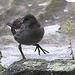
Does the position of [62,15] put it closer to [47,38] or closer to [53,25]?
[53,25]

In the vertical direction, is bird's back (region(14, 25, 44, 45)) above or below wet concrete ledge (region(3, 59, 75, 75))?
above

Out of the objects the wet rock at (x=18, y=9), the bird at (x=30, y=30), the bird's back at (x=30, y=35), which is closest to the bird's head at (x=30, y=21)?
the bird at (x=30, y=30)

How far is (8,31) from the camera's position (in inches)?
374

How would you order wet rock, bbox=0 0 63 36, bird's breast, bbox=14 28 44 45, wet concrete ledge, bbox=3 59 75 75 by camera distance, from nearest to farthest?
wet concrete ledge, bbox=3 59 75 75, bird's breast, bbox=14 28 44 45, wet rock, bbox=0 0 63 36

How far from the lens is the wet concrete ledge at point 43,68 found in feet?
10.8

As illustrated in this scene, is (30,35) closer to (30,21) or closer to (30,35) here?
(30,35)

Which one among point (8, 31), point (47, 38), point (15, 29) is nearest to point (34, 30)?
point (15, 29)

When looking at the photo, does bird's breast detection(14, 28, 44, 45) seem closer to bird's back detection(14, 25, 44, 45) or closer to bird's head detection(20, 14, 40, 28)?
bird's back detection(14, 25, 44, 45)

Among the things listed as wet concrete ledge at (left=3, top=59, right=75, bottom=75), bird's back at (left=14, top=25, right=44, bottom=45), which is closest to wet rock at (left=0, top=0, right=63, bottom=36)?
bird's back at (left=14, top=25, right=44, bottom=45)

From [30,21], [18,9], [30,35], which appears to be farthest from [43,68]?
[18,9]

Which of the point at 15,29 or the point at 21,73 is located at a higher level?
the point at 15,29

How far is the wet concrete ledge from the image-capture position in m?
3.29

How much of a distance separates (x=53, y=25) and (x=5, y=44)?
291 cm

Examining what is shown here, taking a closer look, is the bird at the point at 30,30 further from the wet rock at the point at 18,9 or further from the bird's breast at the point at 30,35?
the wet rock at the point at 18,9
